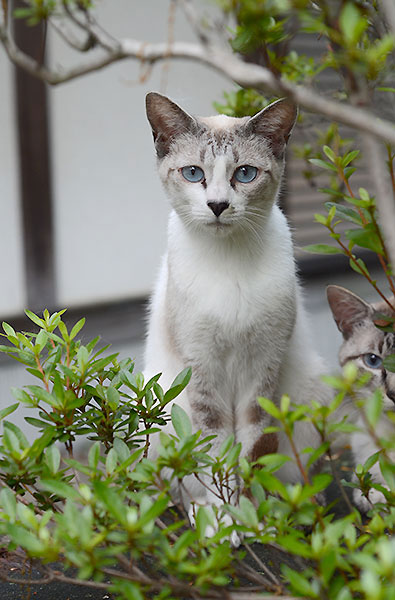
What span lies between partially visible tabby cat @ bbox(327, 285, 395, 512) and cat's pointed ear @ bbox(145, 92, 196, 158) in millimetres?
574

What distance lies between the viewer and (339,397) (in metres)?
0.89

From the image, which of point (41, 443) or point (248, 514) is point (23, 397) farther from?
point (248, 514)

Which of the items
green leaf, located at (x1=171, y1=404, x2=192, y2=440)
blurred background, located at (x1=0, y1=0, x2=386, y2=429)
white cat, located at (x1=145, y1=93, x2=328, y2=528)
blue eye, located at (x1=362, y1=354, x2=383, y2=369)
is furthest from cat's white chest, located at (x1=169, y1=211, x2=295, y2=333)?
blurred background, located at (x1=0, y1=0, x2=386, y2=429)

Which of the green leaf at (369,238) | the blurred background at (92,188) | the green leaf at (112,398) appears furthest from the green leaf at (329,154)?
the blurred background at (92,188)

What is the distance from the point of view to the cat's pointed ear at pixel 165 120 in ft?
5.12

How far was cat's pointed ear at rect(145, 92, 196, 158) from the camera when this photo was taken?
5.12 feet

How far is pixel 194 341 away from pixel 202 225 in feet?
0.89

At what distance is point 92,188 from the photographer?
13.0 ft

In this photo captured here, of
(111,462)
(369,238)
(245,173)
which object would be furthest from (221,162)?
(111,462)

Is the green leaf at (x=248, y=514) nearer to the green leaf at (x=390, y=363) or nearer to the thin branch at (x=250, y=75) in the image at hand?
the green leaf at (x=390, y=363)

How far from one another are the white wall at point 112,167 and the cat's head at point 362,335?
2201 millimetres

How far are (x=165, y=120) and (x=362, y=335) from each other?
0.76 m

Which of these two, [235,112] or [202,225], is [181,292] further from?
[235,112]

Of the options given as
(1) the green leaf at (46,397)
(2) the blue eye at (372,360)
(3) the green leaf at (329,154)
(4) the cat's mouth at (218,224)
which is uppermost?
(3) the green leaf at (329,154)
